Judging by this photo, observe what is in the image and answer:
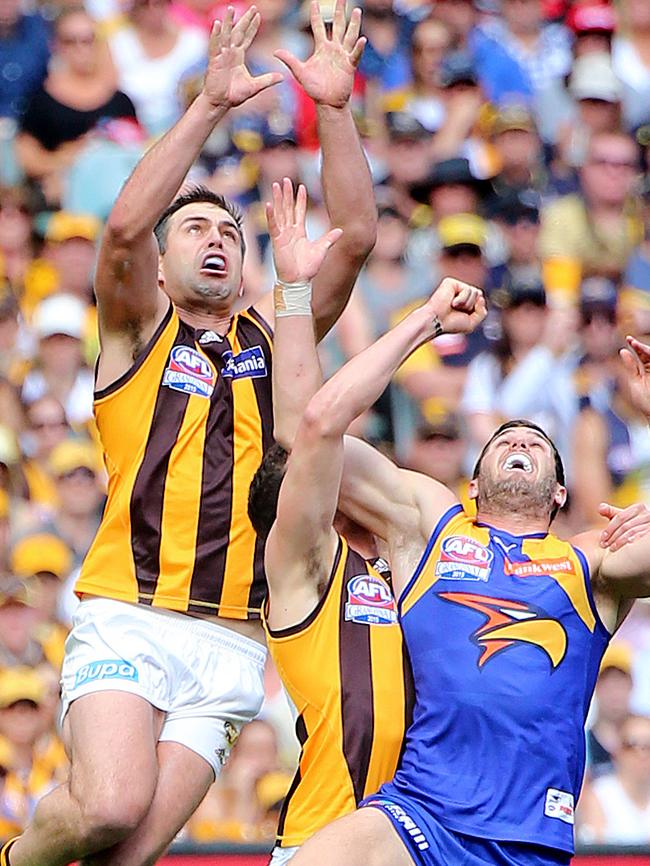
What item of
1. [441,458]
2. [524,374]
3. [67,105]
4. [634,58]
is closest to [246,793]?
[441,458]

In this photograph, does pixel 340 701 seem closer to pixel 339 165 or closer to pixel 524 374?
pixel 339 165

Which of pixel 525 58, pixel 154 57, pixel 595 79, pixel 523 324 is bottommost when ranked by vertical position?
pixel 523 324

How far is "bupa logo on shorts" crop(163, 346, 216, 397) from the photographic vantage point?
601 centimetres

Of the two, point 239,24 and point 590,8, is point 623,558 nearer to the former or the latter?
point 239,24

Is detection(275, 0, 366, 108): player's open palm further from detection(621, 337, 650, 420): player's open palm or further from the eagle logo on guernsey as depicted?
the eagle logo on guernsey

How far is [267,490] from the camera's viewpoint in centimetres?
582

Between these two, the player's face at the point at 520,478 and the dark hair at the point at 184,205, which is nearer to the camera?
the player's face at the point at 520,478

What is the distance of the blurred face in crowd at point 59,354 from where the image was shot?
368 inches

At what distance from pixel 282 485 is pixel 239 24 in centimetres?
148

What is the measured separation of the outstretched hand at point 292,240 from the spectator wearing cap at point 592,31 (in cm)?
514

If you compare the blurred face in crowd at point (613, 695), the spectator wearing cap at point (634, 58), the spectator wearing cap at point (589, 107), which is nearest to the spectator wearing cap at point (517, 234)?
the spectator wearing cap at point (589, 107)

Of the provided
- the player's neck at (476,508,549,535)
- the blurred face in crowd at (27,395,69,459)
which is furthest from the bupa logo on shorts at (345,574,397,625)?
the blurred face in crowd at (27,395,69,459)

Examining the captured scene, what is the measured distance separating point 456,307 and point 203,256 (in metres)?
0.87

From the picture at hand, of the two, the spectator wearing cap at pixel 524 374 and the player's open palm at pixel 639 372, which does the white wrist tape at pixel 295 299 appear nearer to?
the player's open palm at pixel 639 372
